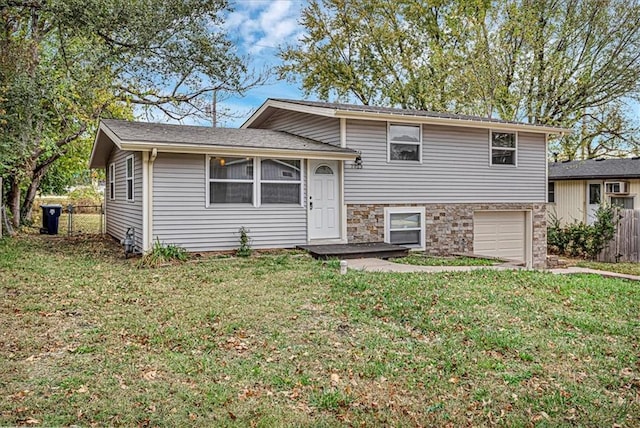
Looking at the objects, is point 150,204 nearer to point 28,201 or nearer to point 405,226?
point 405,226

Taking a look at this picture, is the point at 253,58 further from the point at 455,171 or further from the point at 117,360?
the point at 117,360

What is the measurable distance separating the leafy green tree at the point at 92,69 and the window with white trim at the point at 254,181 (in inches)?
229

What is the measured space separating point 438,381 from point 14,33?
60.2 ft

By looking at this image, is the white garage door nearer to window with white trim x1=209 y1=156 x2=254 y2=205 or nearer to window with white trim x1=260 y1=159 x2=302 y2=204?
window with white trim x1=260 y1=159 x2=302 y2=204

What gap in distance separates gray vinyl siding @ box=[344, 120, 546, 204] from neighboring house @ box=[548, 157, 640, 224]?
21.0 ft

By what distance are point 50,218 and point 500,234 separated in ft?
51.2

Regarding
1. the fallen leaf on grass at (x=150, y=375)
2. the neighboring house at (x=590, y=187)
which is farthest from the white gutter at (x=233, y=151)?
the neighboring house at (x=590, y=187)

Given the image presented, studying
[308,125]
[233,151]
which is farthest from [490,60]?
[233,151]

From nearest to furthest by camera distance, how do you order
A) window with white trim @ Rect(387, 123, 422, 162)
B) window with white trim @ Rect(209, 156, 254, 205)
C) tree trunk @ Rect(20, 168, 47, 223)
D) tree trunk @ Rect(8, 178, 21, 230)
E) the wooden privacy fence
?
window with white trim @ Rect(209, 156, 254, 205) < window with white trim @ Rect(387, 123, 422, 162) < the wooden privacy fence < tree trunk @ Rect(8, 178, 21, 230) < tree trunk @ Rect(20, 168, 47, 223)

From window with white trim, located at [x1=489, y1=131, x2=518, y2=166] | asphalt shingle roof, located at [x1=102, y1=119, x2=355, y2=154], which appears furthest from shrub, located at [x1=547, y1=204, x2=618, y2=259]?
asphalt shingle roof, located at [x1=102, y1=119, x2=355, y2=154]

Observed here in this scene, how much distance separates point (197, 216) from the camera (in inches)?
425

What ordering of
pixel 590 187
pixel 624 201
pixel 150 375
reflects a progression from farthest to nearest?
1. pixel 590 187
2. pixel 624 201
3. pixel 150 375

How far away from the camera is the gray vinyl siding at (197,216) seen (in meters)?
10.4

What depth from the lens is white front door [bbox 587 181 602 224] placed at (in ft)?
68.3
